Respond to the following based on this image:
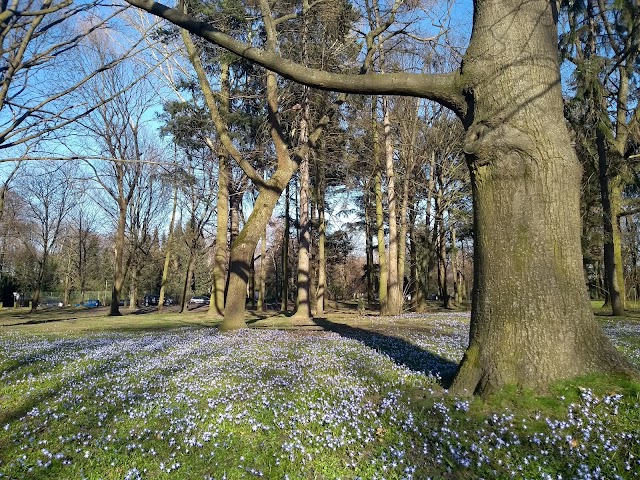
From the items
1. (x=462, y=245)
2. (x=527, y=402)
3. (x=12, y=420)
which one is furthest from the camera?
(x=462, y=245)

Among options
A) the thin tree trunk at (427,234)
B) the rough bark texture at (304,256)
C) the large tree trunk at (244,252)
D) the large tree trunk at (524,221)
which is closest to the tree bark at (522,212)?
the large tree trunk at (524,221)

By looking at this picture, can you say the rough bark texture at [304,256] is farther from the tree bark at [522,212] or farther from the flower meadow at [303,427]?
the tree bark at [522,212]

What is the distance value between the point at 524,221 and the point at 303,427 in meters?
3.02

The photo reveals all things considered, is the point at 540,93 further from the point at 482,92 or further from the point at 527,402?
the point at 527,402

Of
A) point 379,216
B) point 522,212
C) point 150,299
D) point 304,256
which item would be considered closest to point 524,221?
point 522,212

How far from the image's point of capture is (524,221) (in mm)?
4414

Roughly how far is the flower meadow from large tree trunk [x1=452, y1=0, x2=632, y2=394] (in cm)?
37

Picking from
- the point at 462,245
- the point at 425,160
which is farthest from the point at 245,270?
the point at 462,245

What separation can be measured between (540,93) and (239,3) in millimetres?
14812

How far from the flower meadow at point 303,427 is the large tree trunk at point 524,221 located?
0.37m

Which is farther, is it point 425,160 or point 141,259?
point 141,259

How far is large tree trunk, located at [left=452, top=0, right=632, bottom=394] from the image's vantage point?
13.9ft

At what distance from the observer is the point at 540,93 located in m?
4.60

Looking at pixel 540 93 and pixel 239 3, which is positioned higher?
pixel 239 3
